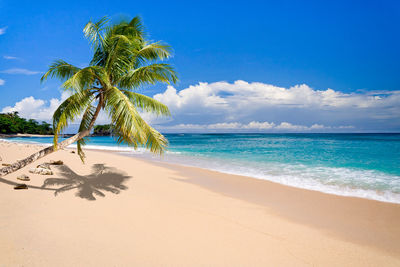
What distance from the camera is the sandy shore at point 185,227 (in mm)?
3225

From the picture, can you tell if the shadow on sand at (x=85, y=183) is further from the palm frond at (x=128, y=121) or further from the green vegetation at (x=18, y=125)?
the green vegetation at (x=18, y=125)

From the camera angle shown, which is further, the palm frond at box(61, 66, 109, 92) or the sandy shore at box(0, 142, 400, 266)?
the palm frond at box(61, 66, 109, 92)

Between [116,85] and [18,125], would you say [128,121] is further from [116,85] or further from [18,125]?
[18,125]

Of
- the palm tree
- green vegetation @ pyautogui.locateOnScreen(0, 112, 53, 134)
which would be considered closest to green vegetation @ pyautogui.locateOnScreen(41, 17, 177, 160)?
the palm tree

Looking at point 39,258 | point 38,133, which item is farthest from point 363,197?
point 38,133

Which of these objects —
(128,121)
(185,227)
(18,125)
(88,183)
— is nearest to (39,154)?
(88,183)

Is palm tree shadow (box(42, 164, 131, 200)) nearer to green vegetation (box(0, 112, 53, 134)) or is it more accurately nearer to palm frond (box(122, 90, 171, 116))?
palm frond (box(122, 90, 171, 116))

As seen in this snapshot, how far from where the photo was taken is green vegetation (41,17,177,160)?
5625 millimetres

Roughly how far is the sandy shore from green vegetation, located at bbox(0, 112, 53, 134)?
83.3 m

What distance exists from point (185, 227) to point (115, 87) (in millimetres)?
4225

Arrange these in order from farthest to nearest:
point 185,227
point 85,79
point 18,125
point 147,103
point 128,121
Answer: point 18,125
point 147,103
point 85,79
point 128,121
point 185,227

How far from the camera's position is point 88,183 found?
7.21 metres

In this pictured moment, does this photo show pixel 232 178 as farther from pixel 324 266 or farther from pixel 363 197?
pixel 324 266

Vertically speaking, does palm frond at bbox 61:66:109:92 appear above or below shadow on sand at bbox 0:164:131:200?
above
